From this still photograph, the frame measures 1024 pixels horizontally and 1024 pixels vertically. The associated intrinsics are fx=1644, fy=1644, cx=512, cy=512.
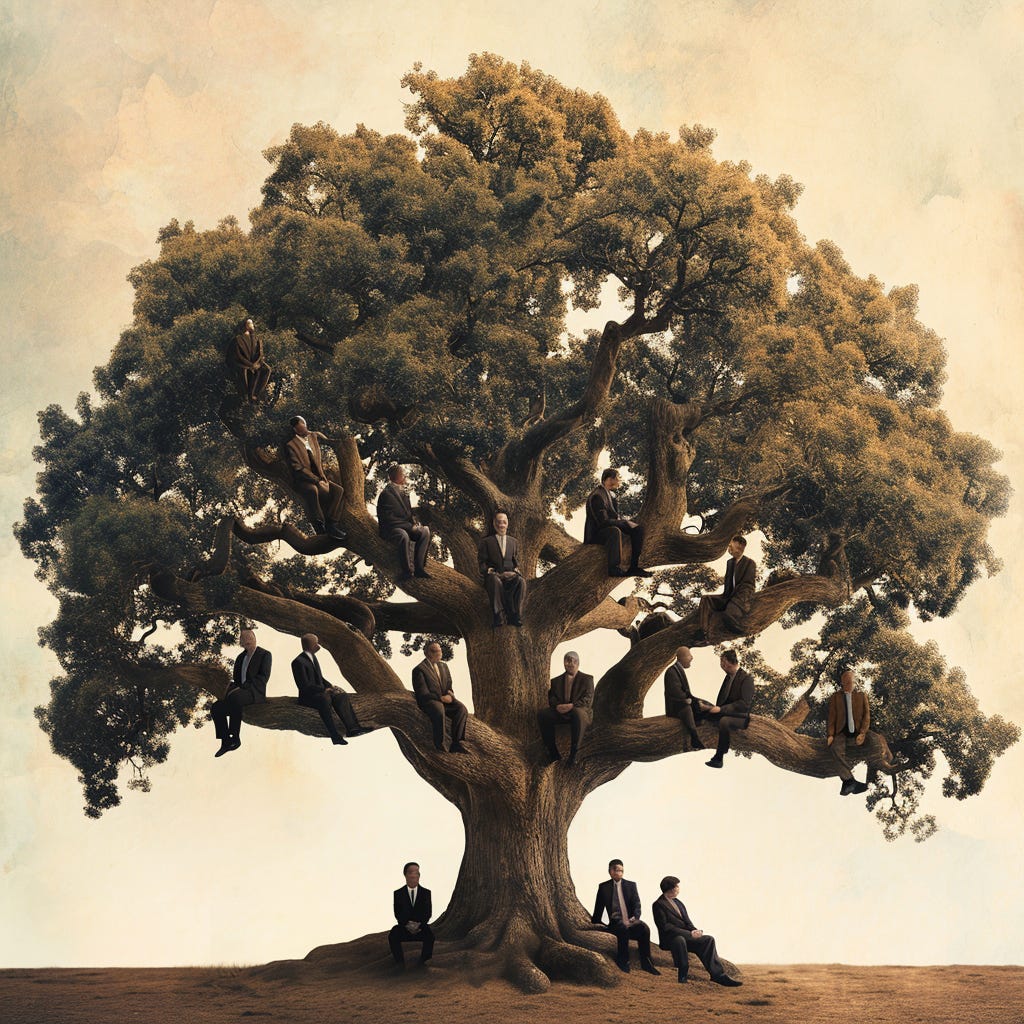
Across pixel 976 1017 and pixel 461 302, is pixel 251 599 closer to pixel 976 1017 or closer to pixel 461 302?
pixel 461 302

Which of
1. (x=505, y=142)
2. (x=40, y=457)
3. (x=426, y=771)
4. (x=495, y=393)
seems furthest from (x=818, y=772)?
(x=40, y=457)

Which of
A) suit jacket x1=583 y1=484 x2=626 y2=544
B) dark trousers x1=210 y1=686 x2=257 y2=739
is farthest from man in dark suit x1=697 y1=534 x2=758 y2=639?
dark trousers x1=210 y1=686 x2=257 y2=739

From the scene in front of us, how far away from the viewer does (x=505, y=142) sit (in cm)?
2011

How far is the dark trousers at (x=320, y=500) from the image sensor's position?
18.2m

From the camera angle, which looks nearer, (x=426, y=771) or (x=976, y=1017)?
(x=976, y=1017)

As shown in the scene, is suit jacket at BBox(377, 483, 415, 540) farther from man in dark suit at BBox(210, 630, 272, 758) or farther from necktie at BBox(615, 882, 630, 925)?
necktie at BBox(615, 882, 630, 925)

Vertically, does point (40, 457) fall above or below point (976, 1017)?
above

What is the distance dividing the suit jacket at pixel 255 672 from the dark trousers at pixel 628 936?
4654mm

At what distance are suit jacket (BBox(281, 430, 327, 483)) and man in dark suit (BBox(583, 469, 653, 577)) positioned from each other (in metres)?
3.11

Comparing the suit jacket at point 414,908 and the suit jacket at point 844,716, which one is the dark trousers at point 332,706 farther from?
the suit jacket at point 844,716

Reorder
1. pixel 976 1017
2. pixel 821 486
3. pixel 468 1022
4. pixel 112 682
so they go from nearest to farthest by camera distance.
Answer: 1. pixel 468 1022
2. pixel 976 1017
3. pixel 821 486
4. pixel 112 682

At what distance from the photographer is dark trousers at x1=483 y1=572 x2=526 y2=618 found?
18609 millimetres

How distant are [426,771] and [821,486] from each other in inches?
227

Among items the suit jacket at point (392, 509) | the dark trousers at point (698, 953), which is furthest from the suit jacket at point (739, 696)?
the suit jacket at point (392, 509)
